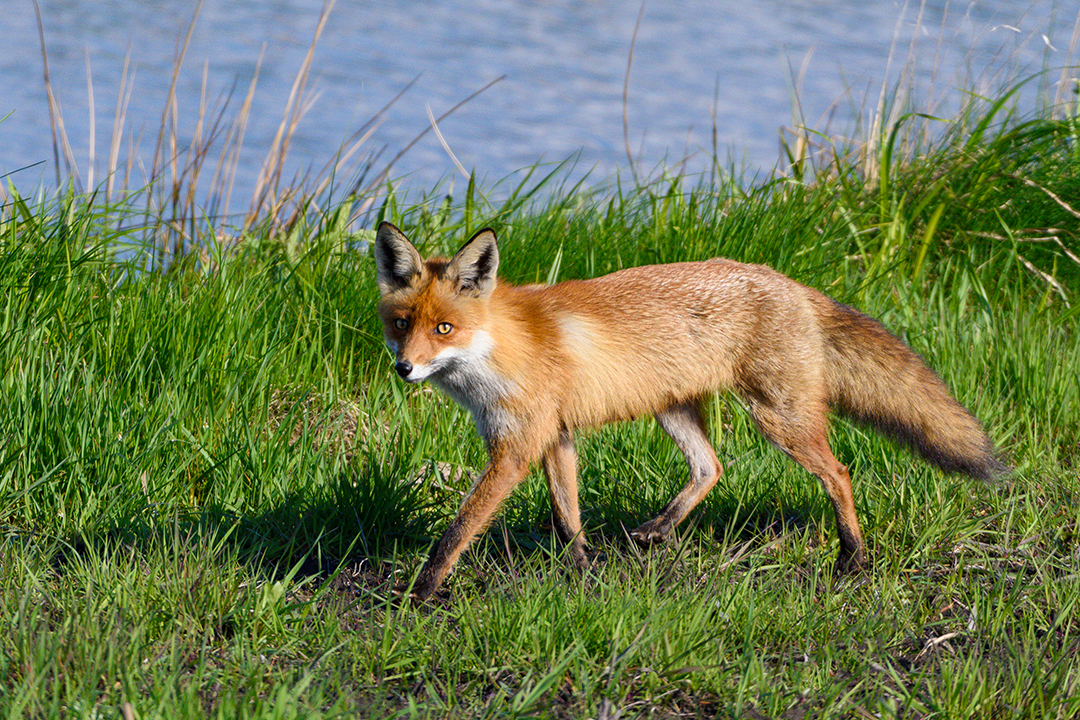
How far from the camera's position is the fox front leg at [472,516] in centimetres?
359

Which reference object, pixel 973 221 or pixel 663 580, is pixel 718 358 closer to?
pixel 663 580

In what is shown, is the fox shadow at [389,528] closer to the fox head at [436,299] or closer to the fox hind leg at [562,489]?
the fox hind leg at [562,489]

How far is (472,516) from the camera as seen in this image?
3646 millimetres

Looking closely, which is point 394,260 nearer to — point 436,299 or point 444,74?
point 436,299

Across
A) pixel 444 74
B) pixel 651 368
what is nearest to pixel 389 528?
pixel 651 368

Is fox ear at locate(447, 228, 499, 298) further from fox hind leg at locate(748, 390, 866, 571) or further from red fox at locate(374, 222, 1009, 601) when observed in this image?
fox hind leg at locate(748, 390, 866, 571)

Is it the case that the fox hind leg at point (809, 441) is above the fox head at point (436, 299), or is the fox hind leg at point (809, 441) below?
below

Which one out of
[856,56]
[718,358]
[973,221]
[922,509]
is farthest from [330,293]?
[856,56]

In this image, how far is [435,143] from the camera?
12914 millimetres

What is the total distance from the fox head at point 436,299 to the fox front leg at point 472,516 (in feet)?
1.28

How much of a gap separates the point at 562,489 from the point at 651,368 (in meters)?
0.57

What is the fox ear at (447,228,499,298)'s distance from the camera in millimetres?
3648

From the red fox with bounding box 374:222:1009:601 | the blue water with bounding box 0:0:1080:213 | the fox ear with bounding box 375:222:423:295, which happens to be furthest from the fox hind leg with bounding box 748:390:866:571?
the blue water with bounding box 0:0:1080:213

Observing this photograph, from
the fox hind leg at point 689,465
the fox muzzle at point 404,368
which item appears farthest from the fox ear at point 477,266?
the fox hind leg at point 689,465
